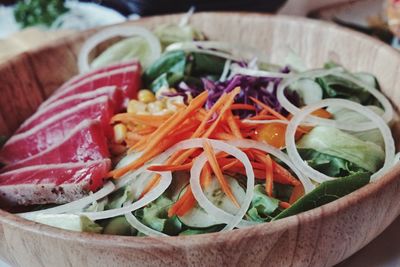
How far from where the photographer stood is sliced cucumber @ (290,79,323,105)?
1.46m

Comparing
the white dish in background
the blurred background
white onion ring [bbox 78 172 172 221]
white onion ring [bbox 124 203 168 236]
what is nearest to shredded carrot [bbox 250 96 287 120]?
white onion ring [bbox 78 172 172 221]

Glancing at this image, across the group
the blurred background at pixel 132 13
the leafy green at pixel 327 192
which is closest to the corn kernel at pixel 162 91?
the leafy green at pixel 327 192

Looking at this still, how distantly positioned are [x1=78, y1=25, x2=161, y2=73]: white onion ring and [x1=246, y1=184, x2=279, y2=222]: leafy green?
2.64 feet

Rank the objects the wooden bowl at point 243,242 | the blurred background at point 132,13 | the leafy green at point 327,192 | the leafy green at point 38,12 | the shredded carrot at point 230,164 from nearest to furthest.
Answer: the wooden bowl at point 243,242, the leafy green at point 327,192, the shredded carrot at point 230,164, the blurred background at point 132,13, the leafy green at point 38,12

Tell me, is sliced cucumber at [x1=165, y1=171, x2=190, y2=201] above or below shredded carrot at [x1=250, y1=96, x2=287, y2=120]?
below

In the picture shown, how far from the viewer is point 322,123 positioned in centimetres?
129

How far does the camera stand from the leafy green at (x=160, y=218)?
1065mm

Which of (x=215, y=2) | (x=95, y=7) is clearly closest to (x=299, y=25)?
(x=215, y=2)

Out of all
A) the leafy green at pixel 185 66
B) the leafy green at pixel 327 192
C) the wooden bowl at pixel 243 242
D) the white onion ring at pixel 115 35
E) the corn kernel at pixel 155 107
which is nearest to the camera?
the wooden bowl at pixel 243 242

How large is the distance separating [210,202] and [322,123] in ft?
1.25

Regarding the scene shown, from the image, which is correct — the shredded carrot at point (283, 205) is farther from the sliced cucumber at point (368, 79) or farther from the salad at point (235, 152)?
the sliced cucumber at point (368, 79)

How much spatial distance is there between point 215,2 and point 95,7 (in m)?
0.70

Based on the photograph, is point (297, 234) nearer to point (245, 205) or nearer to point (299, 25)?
point (245, 205)

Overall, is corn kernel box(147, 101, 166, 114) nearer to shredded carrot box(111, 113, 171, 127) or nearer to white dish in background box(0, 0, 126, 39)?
shredded carrot box(111, 113, 171, 127)
